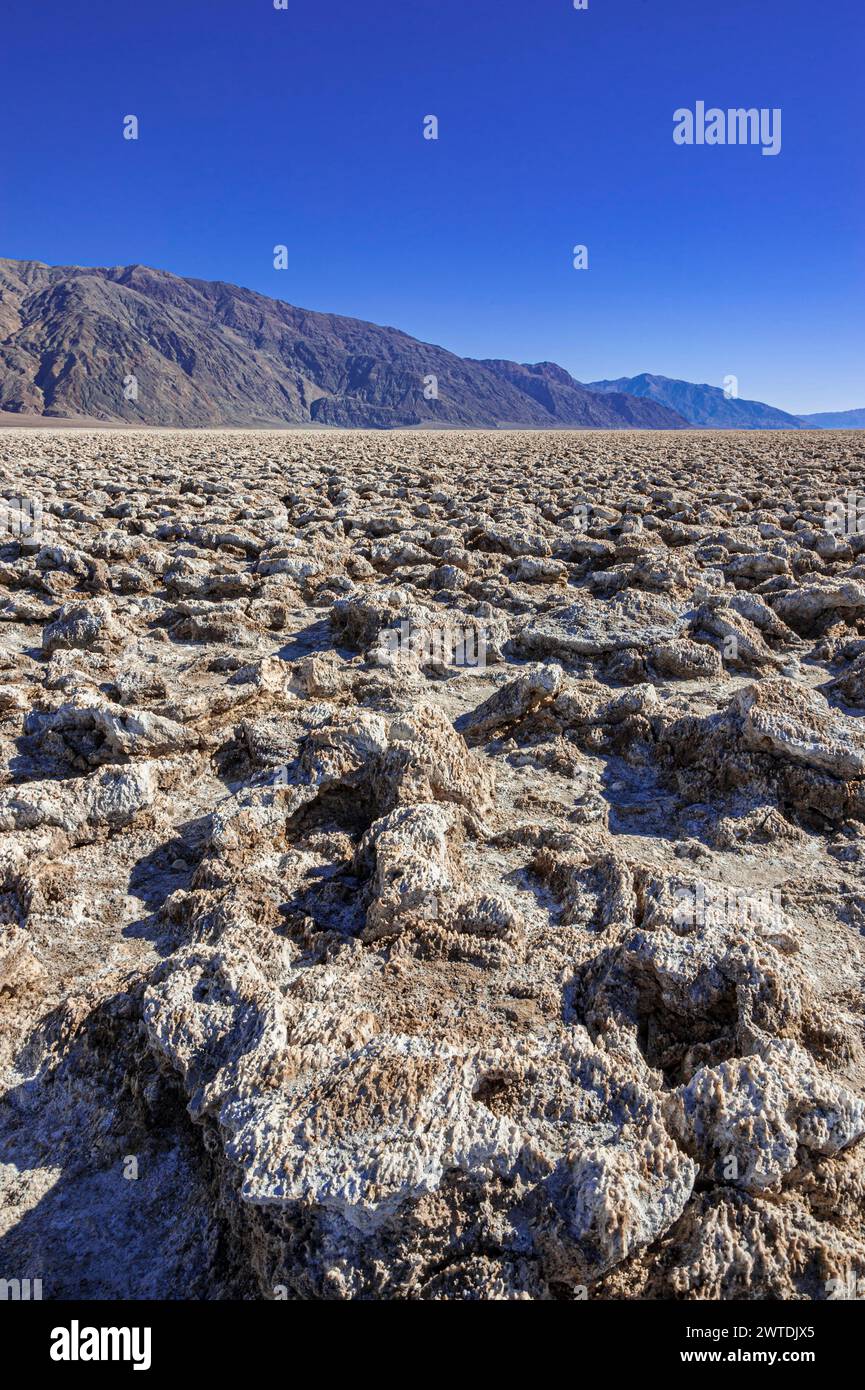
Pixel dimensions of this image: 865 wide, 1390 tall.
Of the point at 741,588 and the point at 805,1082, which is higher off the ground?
the point at 741,588

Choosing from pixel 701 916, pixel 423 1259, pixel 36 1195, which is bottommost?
pixel 36 1195

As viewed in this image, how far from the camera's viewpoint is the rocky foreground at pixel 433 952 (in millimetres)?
1699

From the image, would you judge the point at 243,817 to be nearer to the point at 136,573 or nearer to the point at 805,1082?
the point at 805,1082

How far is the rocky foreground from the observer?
1.70 m

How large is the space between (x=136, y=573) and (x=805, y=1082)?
7.25m

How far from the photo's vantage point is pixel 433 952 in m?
2.67

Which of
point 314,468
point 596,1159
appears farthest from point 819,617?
point 314,468

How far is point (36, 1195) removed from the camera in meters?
2.01
